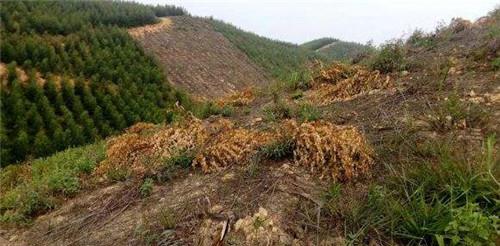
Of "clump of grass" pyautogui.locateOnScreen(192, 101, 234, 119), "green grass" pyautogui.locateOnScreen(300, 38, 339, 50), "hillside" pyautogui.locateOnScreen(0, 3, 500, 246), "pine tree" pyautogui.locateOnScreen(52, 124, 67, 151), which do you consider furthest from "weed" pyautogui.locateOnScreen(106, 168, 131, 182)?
"green grass" pyautogui.locateOnScreen(300, 38, 339, 50)

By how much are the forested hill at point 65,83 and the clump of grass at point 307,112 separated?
537 inches

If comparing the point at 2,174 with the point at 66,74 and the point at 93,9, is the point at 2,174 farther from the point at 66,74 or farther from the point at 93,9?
the point at 93,9

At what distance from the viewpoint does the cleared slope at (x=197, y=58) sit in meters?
33.6

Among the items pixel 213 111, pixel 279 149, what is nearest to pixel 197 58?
pixel 213 111

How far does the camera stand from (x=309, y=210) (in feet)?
12.1

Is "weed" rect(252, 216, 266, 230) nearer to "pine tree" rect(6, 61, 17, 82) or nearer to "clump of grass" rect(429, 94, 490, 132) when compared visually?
"clump of grass" rect(429, 94, 490, 132)

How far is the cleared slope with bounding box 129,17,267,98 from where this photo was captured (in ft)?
110

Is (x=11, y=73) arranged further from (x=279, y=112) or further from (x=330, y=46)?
(x=330, y=46)

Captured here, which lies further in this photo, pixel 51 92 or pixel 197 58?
pixel 197 58

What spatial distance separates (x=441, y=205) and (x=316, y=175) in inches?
50.3

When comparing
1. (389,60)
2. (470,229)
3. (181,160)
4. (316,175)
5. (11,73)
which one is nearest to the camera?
(470,229)

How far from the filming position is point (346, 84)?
6.79 metres

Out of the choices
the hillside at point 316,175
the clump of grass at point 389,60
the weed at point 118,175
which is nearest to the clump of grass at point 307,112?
the hillside at point 316,175

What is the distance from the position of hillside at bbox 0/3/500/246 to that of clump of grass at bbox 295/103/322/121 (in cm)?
2
